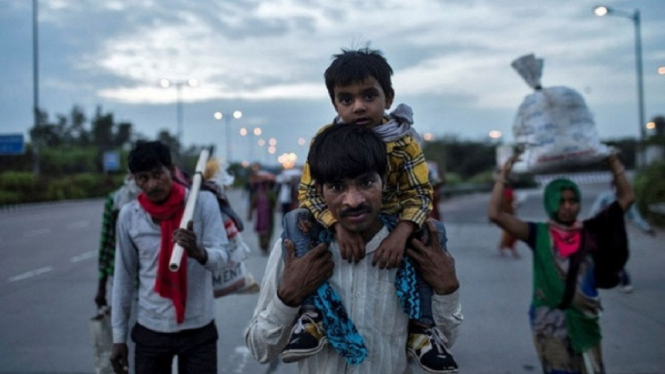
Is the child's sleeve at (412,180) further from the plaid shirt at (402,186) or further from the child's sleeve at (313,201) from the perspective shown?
the child's sleeve at (313,201)

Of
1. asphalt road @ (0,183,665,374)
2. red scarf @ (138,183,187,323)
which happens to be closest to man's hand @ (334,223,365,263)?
red scarf @ (138,183,187,323)

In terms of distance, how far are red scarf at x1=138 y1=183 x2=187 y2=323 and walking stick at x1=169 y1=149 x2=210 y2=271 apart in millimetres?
81

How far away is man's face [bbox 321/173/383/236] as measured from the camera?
6.98 feet

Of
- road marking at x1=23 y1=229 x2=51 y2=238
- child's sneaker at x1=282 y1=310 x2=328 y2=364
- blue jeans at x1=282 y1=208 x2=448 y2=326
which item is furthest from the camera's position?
road marking at x1=23 y1=229 x2=51 y2=238

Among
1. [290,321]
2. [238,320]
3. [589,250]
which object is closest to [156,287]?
[290,321]

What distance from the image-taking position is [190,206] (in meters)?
3.54

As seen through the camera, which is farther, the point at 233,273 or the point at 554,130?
the point at 554,130

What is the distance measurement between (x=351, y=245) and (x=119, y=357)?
2031 mm

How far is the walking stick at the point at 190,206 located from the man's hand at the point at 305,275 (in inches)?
50.5

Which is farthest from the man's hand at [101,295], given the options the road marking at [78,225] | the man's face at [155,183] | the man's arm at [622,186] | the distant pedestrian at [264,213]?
the road marking at [78,225]

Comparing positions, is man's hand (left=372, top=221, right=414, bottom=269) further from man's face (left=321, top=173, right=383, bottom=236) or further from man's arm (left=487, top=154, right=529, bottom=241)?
man's arm (left=487, top=154, right=529, bottom=241)

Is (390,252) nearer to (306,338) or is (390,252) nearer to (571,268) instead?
(306,338)

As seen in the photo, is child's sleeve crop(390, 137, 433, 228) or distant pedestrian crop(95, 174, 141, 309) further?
distant pedestrian crop(95, 174, 141, 309)

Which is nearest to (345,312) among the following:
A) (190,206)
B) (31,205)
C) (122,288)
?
(190,206)
